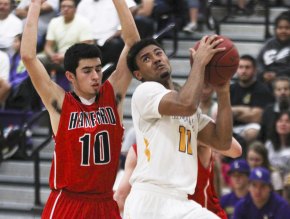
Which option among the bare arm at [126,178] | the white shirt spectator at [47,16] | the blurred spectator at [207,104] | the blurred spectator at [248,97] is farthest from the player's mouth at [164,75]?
the white shirt spectator at [47,16]

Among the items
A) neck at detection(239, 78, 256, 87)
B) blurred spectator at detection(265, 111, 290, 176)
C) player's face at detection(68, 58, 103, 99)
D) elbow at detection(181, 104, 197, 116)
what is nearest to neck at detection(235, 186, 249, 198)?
blurred spectator at detection(265, 111, 290, 176)

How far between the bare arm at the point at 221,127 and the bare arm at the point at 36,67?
3.41 ft

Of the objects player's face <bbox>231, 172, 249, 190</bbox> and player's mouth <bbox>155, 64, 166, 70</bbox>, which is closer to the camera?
player's mouth <bbox>155, 64, 166, 70</bbox>

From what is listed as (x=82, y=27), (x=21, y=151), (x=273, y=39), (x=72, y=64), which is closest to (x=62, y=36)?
(x=82, y=27)

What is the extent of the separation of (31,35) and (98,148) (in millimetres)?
899

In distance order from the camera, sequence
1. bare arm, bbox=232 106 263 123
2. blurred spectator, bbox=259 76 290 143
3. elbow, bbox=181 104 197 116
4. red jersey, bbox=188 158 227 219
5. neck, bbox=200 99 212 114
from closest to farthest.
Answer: elbow, bbox=181 104 197 116, red jersey, bbox=188 158 227 219, neck, bbox=200 99 212 114, blurred spectator, bbox=259 76 290 143, bare arm, bbox=232 106 263 123

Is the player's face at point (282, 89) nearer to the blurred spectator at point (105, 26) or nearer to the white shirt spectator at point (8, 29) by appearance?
the blurred spectator at point (105, 26)

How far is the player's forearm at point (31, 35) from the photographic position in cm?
687

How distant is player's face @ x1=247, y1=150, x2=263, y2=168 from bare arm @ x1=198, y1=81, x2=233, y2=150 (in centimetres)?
254

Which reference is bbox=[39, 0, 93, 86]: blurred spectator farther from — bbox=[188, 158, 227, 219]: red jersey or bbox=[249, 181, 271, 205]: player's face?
bbox=[188, 158, 227, 219]: red jersey

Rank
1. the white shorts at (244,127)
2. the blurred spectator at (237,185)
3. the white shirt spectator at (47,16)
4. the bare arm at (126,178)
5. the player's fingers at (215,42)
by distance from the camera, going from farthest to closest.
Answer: the white shirt spectator at (47,16), the white shorts at (244,127), the blurred spectator at (237,185), the bare arm at (126,178), the player's fingers at (215,42)

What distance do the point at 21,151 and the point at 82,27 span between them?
160cm

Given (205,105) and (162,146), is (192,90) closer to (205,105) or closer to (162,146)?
(162,146)

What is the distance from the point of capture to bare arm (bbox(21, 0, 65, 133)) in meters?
6.88
